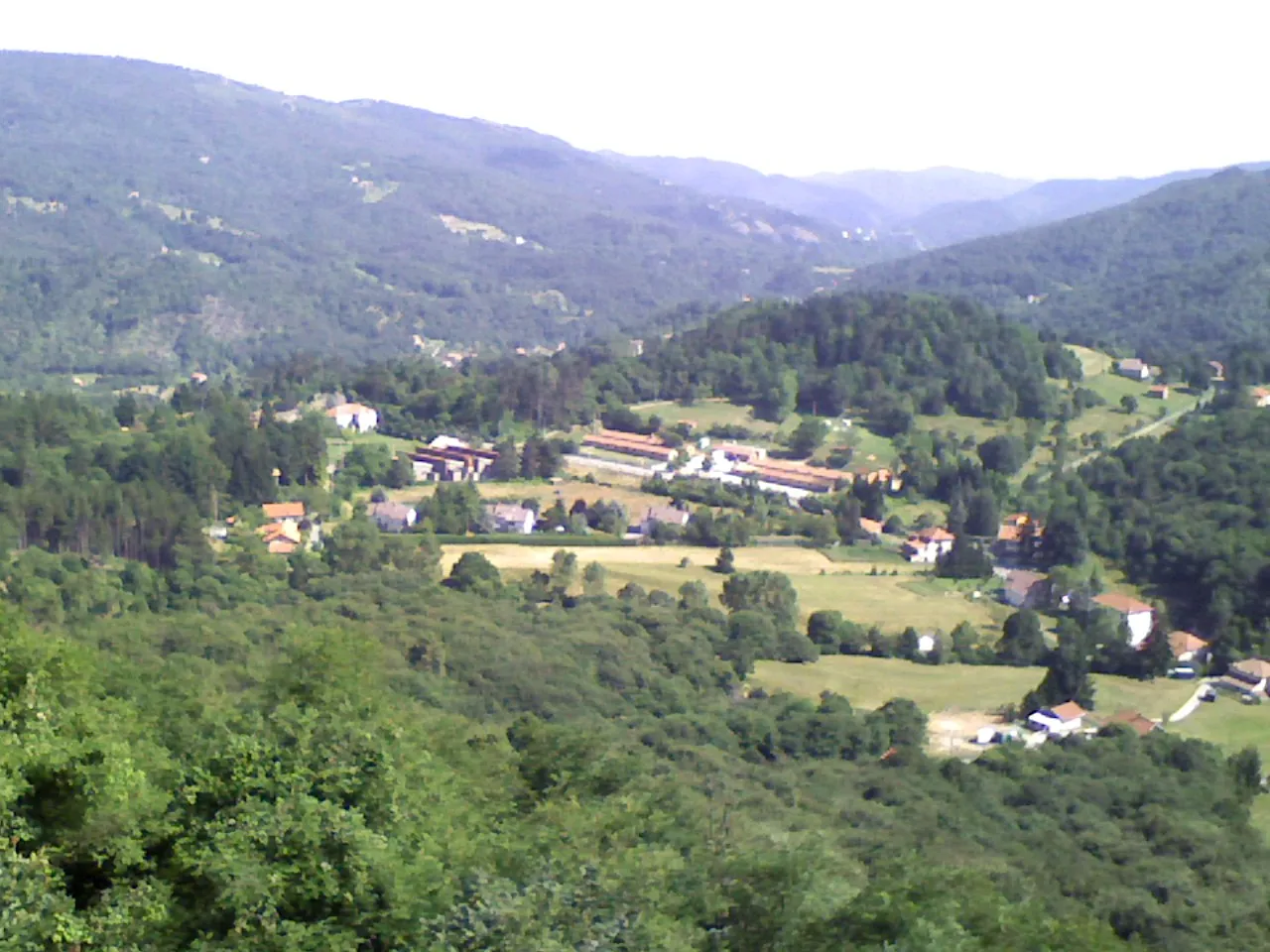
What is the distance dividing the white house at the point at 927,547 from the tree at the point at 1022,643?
11703 mm

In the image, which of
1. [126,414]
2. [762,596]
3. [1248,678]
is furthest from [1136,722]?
[126,414]

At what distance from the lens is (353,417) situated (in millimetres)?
69062

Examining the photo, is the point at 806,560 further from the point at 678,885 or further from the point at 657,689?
the point at 678,885

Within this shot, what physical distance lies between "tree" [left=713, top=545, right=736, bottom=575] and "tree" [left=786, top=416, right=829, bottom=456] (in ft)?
67.2

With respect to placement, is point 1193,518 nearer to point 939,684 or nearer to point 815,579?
point 815,579

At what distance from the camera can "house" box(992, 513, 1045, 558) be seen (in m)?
52.0

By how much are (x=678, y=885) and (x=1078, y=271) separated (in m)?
141

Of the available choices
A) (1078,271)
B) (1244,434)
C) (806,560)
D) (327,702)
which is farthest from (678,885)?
(1078,271)

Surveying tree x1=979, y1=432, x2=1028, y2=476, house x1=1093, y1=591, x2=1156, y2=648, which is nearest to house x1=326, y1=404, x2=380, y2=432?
tree x1=979, y1=432, x2=1028, y2=476

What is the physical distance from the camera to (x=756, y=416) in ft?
242

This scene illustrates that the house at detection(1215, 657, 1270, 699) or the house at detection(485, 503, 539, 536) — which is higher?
the house at detection(1215, 657, 1270, 699)

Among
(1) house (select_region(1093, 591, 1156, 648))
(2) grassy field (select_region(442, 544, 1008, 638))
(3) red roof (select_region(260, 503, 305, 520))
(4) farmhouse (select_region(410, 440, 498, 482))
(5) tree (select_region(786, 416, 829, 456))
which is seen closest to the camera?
(1) house (select_region(1093, 591, 1156, 648))

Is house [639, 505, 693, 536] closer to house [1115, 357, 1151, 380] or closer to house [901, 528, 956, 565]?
house [901, 528, 956, 565]

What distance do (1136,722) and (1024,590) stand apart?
46.0 feet
